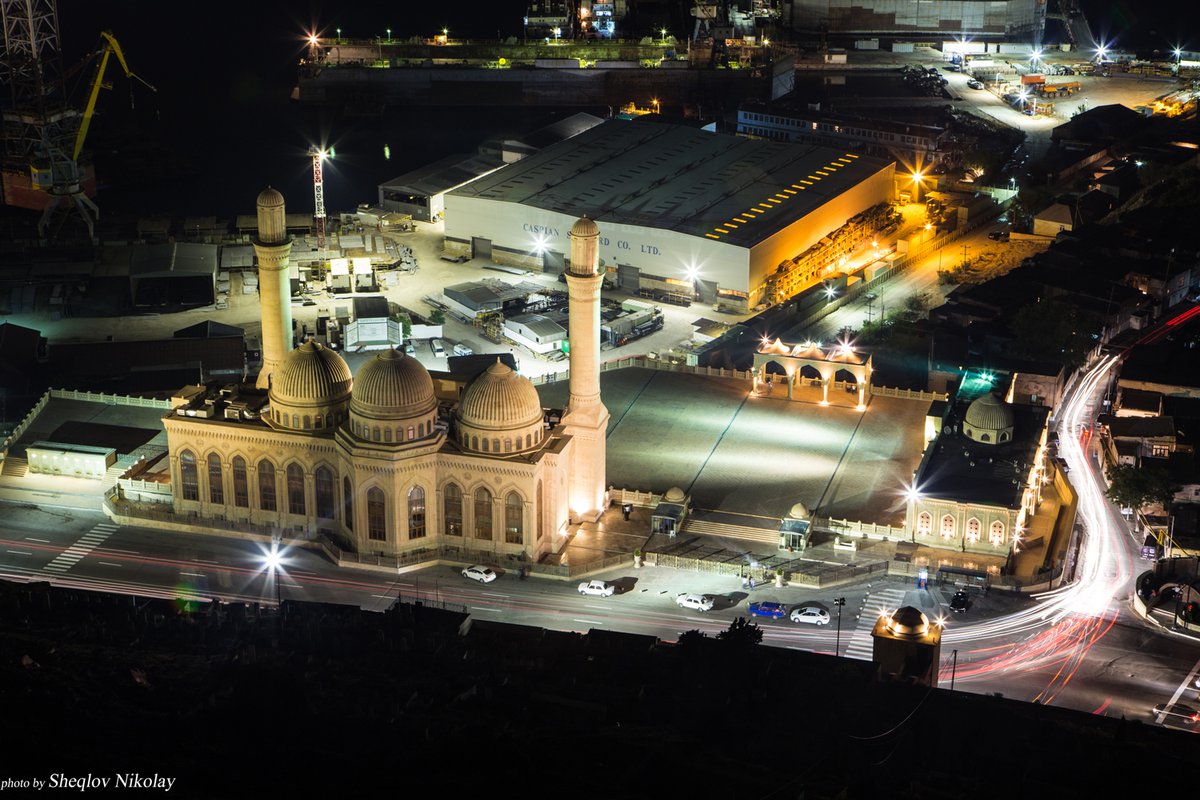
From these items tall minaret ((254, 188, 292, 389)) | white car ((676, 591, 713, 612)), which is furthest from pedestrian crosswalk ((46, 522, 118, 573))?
white car ((676, 591, 713, 612))

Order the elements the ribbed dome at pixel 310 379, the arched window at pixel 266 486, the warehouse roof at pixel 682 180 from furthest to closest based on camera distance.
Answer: the warehouse roof at pixel 682 180 → the arched window at pixel 266 486 → the ribbed dome at pixel 310 379

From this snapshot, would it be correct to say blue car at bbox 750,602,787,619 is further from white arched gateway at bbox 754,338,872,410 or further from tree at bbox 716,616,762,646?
white arched gateway at bbox 754,338,872,410

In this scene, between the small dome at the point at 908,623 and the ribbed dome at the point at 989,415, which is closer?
the small dome at the point at 908,623

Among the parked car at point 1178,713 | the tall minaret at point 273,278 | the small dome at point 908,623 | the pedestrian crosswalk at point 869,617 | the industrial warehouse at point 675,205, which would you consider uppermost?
the tall minaret at point 273,278

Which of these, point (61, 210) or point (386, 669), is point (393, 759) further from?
point (61, 210)

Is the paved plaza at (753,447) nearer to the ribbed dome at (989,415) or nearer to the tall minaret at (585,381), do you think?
the tall minaret at (585,381)

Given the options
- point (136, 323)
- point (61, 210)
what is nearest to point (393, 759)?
point (136, 323)

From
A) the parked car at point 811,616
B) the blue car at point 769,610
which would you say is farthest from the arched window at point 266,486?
the parked car at point 811,616

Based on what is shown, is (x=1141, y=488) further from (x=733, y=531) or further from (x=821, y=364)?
(x=733, y=531)
